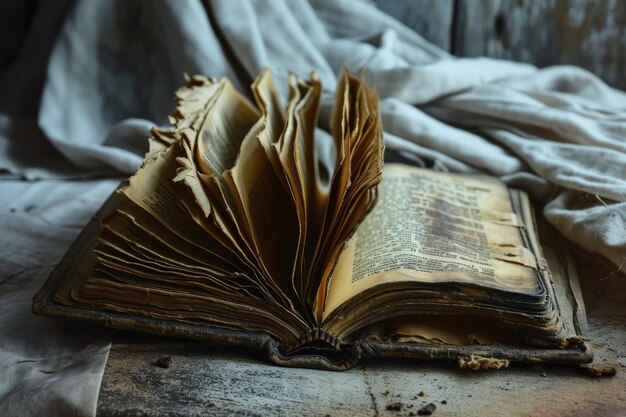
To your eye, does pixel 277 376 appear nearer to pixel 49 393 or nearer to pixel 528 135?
pixel 49 393

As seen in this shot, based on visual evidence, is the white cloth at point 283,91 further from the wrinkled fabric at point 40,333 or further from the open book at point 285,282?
the open book at point 285,282

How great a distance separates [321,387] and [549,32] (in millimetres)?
1095

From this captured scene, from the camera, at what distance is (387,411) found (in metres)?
0.78

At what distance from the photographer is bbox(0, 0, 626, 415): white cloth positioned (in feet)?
4.20

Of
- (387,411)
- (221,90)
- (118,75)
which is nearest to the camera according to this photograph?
Answer: (387,411)

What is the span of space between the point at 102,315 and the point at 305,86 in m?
0.52

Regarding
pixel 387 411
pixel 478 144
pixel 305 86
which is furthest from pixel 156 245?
pixel 478 144

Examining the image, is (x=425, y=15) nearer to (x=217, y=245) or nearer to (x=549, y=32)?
(x=549, y=32)

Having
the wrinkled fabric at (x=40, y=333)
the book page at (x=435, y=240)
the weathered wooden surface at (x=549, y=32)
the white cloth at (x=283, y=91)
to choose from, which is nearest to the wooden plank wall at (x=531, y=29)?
the weathered wooden surface at (x=549, y=32)

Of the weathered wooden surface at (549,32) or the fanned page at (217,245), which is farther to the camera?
the weathered wooden surface at (549,32)

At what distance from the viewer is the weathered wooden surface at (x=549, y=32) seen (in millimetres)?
1590

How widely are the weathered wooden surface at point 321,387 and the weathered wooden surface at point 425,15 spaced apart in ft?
3.26

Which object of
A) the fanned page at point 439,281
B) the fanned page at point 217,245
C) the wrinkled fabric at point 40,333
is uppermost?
the fanned page at point 217,245

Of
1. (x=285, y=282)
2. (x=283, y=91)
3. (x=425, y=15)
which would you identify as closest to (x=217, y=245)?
(x=285, y=282)
